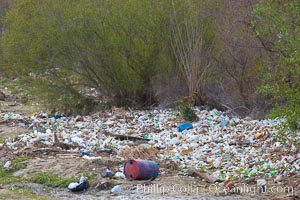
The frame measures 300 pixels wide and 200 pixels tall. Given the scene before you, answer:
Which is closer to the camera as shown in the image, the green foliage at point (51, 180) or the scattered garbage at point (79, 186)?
the scattered garbage at point (79, 186)

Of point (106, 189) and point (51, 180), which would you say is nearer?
point (106, 189)

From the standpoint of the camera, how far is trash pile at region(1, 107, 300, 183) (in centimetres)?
930

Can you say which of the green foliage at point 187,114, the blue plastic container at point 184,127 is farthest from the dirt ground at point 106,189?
the green foliage at point 187,114

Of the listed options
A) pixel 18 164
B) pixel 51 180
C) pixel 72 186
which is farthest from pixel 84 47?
pixel 72 186

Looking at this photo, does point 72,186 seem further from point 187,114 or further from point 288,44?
point 187,114

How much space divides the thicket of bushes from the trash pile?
86cm

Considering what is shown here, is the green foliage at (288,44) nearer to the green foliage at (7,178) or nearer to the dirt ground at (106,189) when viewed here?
the dirt ground at (106,189)

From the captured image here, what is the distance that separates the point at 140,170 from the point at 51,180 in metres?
1.33

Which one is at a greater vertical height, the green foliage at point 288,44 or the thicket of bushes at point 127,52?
the thicket of bushes at point 127,52

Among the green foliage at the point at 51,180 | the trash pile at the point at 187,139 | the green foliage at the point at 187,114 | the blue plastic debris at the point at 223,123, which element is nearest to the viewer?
the green foliage at the point at 51,180

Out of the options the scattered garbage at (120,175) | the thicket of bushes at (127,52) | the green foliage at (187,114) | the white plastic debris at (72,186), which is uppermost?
the thicket of bushes at (127,52)

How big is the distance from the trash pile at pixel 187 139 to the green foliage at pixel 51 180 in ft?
4.15

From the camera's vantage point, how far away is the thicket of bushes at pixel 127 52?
15734 millimetres

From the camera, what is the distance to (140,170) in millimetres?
8422
